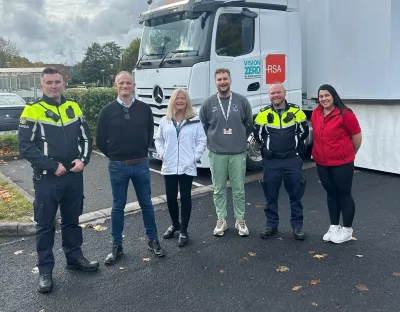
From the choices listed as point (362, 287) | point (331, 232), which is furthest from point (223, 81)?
point (362, 287)

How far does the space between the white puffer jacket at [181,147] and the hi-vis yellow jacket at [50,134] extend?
963 millimetres

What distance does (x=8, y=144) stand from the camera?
433 inches

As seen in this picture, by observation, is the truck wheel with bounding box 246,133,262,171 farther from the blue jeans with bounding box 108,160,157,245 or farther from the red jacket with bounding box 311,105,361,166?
the blue jeans with bounding box 108,160,157,245

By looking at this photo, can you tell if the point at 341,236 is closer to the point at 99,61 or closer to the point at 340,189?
the point at 340,189

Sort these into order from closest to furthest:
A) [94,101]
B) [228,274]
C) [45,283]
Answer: [45,283] < [228,274] < [94,101]

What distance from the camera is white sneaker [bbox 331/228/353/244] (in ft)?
16.0

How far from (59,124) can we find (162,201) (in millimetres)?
2947

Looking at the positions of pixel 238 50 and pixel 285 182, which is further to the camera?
pixel 238 50

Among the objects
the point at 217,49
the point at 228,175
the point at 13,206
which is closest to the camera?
the point at 228,175

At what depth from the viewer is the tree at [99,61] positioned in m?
73.3

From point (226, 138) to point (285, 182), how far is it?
867 millimetres

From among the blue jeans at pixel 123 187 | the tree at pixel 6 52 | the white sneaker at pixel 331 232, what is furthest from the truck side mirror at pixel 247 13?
the tree at pixel 6 52

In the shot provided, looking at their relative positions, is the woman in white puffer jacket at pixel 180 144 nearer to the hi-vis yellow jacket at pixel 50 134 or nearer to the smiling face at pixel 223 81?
the smiling face at pixel 223 81

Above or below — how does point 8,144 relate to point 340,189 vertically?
above
